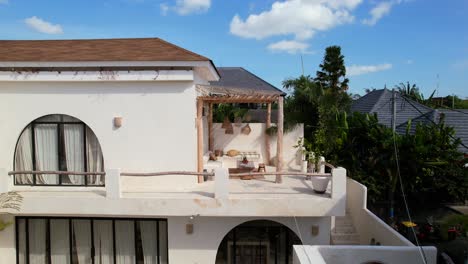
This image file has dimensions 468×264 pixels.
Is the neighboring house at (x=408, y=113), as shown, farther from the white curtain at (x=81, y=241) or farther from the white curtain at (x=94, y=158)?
the white curtain at (x=81, y=241)

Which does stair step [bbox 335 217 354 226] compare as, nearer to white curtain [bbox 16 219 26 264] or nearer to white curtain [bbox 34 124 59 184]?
white curtain [bbox 34 124 59 184]

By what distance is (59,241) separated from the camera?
35.3 ft

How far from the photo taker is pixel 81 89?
10.2 m

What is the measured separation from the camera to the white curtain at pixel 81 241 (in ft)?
35.0

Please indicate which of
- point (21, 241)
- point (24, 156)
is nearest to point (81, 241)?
point (21, 241)

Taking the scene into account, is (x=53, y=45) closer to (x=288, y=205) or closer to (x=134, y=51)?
(x=134, y=51)

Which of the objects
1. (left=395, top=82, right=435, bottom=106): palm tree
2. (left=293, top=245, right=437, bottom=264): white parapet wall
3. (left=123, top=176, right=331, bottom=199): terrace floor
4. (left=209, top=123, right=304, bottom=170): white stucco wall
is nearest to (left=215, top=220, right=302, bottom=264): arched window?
(left=123, top=176, right=331, bottom=199): terrace floor

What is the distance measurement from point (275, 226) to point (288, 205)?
2383 mm

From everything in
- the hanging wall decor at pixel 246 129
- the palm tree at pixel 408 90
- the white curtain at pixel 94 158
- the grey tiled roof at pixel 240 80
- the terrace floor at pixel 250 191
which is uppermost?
the palm tree at pixel 408 90

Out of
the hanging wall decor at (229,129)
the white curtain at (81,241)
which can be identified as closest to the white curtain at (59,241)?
the white curtain at (81,241)

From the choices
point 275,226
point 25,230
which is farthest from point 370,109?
point 25,230

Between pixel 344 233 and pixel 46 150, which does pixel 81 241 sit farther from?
pixel 344 233

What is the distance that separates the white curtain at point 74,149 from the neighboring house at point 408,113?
13386mm

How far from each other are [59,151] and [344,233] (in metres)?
10.2
